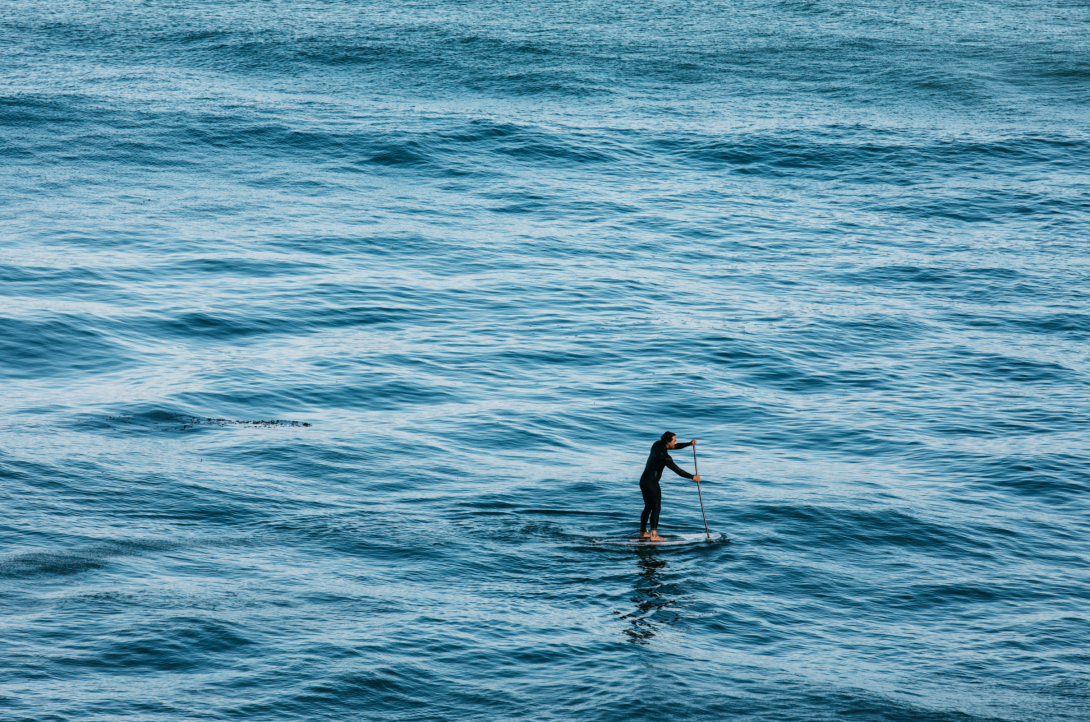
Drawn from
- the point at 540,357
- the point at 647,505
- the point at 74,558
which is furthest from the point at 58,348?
the point at 647,505

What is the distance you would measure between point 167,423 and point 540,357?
1199 centimetres

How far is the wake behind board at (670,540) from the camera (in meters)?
22.3

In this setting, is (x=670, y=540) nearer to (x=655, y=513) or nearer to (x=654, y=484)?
(x=655, y=513)

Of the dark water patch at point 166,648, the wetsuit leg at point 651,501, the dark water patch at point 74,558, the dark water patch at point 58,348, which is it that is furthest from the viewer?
the dark water patch at point 58,348

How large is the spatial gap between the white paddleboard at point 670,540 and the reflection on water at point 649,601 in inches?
9.6

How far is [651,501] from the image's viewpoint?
22344 mm

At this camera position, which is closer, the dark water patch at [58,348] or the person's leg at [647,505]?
the person's leg at [647,505]

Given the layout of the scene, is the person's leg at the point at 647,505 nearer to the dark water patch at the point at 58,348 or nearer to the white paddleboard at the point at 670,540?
the white paddleboard at the point at 670,540

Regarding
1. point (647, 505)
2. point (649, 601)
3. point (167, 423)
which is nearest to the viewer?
point (649, 601)

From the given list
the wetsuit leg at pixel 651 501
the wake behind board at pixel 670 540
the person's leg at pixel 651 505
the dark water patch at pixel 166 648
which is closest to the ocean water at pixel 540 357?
the dark water patch at pixel 166 648

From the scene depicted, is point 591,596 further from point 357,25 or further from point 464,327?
point 357,25

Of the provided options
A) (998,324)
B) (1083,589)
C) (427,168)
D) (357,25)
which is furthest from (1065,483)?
(357,25)

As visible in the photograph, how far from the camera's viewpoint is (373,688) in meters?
17.4

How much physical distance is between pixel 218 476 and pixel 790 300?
23.6m
